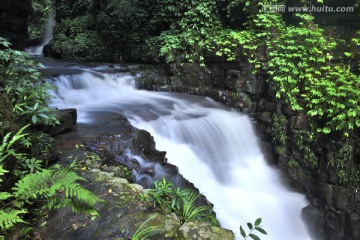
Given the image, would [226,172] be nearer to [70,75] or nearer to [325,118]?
[325,118]

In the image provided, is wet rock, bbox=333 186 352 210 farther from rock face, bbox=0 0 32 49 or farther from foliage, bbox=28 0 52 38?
foliage, bbox=28 0 52 38

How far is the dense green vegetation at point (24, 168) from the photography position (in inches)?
96.2

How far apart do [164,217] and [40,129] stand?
296 centimetres

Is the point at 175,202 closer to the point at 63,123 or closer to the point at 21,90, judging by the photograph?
the point at 21,90

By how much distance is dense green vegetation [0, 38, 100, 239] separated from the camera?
2.44 meters

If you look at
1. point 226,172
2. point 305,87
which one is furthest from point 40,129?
point 305,87

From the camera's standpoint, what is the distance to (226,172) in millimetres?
A: 7383

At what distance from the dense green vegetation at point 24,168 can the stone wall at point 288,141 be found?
6118 millimetres

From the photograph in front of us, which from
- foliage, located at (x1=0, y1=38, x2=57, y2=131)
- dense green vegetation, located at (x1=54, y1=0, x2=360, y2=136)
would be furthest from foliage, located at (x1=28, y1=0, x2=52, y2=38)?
foliage, located at (x1=0, y1=38, x2=57, y2=131)

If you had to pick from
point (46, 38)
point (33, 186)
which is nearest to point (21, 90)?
point (33, 186)

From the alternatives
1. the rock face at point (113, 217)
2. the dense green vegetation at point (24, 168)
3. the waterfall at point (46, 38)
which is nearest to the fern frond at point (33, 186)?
the dense green vegetation at point (24, 168)

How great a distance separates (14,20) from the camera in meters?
15.4

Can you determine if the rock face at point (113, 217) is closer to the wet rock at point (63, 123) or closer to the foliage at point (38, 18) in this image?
the wet rock at point (63, 123)

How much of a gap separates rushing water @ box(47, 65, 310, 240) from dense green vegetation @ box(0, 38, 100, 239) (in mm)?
2902
